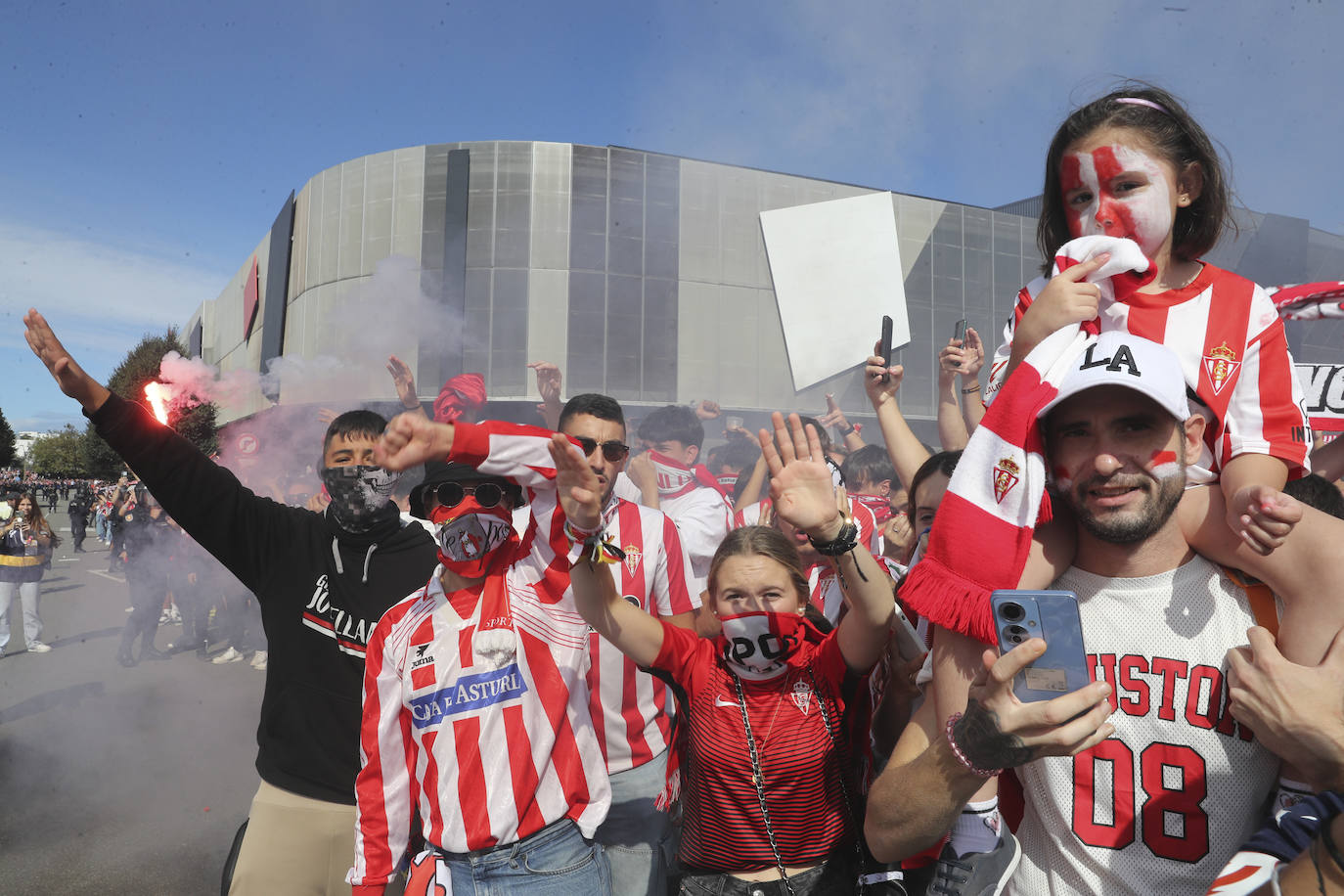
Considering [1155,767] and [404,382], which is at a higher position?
[404,382]

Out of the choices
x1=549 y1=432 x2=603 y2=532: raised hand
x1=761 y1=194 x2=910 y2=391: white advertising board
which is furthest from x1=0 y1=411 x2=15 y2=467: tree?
x1=549 y1=432 x2=603 y2=532: raised hand

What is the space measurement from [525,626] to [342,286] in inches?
854

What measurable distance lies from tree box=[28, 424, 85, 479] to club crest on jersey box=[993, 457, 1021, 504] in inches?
3073

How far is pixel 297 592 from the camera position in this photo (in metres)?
2.85

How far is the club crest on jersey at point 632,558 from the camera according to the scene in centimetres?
326

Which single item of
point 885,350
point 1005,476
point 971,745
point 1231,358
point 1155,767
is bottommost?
point 1155,767

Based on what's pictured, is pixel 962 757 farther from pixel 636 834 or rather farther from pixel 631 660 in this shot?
pixel 636 834

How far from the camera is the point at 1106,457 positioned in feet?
5.34

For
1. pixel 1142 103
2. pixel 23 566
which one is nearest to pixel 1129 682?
pixel 1142 103

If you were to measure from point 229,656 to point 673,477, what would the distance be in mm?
7097

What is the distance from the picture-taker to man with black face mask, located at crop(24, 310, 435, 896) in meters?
2.71

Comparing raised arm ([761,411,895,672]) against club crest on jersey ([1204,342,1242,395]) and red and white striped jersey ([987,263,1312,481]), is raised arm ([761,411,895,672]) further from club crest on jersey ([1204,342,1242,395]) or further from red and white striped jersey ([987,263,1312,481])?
club crest on jersey ([1204,342,1242,395])

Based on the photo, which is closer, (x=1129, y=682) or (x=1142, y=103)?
(x=1129, y=682)

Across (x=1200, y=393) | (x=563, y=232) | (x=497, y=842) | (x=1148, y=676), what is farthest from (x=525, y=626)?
(x=563, y=232)
